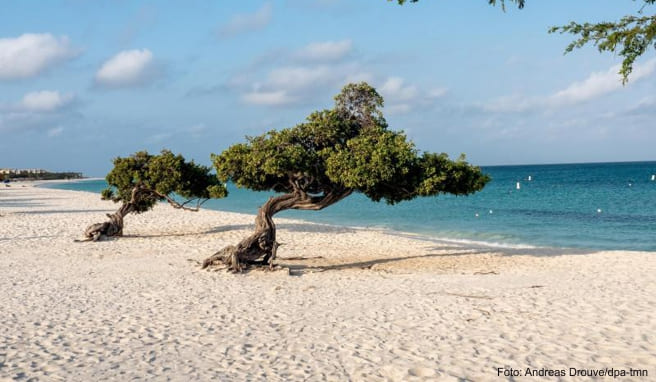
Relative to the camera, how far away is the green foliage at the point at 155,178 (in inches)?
848

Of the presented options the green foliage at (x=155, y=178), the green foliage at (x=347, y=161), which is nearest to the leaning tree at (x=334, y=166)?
the green foliage at (x=347, y=161)

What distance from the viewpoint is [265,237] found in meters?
15.7

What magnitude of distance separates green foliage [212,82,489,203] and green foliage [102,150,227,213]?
6.62 metres

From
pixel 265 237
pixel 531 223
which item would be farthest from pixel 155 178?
pixel 531 223

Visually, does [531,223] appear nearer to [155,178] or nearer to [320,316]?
[155,178]

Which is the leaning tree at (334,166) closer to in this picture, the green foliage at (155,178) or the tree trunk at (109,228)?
the green foliage at (155,178)

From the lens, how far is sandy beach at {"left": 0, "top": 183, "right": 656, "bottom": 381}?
7461 mm

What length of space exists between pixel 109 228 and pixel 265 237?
9.45 metres

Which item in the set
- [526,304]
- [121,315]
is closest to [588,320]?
[526,304]

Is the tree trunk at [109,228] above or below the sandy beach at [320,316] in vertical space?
above

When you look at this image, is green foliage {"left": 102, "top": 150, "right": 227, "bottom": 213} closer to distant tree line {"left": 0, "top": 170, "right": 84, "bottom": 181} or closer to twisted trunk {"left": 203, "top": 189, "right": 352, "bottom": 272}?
twisted trunk {"left": 203, "top": 189, "right": 352, "bottom": 272}

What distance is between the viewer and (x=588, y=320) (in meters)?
9.91

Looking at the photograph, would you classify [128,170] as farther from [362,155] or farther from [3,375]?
[3,375]

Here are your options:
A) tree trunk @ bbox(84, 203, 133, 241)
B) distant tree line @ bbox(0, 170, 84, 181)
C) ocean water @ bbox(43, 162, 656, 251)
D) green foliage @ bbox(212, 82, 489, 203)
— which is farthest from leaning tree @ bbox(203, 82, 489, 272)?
distant tree line @ bbox(0, 170, 84, 181)
